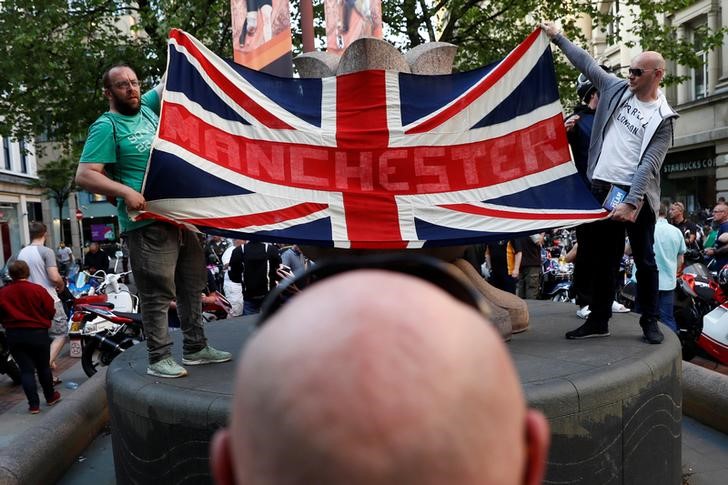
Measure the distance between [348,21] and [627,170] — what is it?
14.1 feet

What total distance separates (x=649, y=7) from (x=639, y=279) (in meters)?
13.0

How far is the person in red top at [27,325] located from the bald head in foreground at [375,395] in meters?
6.66

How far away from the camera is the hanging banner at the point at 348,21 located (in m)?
7.25

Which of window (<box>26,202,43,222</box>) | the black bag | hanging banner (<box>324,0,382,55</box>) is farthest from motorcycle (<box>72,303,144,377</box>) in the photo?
window (<box>26,202,43,222</box>)

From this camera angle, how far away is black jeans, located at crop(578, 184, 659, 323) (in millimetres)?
4012

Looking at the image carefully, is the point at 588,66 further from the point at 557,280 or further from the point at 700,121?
the point at 700,121

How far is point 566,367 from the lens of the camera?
11.0ft

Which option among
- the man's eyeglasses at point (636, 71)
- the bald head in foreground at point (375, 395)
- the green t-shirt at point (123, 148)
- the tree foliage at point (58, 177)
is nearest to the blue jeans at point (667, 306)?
the man's eyeglasses at point (636, 71)

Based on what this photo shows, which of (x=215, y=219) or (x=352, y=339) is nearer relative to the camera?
(x=352, y=339)

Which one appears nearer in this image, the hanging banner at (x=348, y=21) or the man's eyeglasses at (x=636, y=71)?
the man's eyeglasses at (x=636, y=71)

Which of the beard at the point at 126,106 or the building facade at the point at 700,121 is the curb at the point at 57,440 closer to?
the beard at the point at 126,106

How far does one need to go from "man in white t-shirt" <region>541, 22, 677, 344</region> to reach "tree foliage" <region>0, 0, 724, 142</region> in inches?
367

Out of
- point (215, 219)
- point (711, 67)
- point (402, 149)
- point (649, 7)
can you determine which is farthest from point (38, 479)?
point (711, 67)

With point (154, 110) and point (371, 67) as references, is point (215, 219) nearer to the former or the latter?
point (154, 110)
